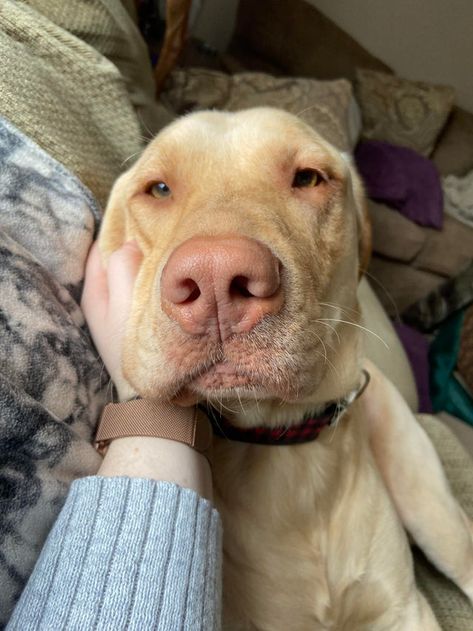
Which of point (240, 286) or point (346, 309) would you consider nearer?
point (240, 286)

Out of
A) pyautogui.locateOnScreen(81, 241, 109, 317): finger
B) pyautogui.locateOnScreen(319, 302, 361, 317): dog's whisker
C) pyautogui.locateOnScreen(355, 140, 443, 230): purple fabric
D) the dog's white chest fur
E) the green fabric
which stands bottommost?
the green fabric

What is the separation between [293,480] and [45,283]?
66 centimetres

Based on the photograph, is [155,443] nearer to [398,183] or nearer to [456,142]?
[398,183]

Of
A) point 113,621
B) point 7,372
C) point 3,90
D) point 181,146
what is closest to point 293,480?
point 113,621

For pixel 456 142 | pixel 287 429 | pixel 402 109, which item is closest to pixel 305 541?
pixel 287 429

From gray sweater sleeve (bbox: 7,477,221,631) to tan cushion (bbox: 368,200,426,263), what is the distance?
351cm

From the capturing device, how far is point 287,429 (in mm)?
1117

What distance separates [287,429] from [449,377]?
8.11 ft

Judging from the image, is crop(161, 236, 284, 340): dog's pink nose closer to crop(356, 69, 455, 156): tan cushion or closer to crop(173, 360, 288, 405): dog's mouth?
crop(173, 360, 288, 405): dog's mouth

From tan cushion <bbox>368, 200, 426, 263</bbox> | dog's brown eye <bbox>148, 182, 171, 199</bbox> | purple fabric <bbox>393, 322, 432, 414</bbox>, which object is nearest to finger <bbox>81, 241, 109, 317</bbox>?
dog's brown eye <bbox>148, 182, 171, 199</bbox>

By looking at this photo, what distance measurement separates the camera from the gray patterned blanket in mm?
742

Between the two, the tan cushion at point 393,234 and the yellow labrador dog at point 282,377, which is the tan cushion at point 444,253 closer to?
the tan cushion at point 393,234

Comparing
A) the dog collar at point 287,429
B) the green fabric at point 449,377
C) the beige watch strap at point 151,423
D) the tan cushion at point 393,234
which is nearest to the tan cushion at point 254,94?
the tan cushion at point 393,234

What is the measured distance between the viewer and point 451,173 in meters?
5.09
